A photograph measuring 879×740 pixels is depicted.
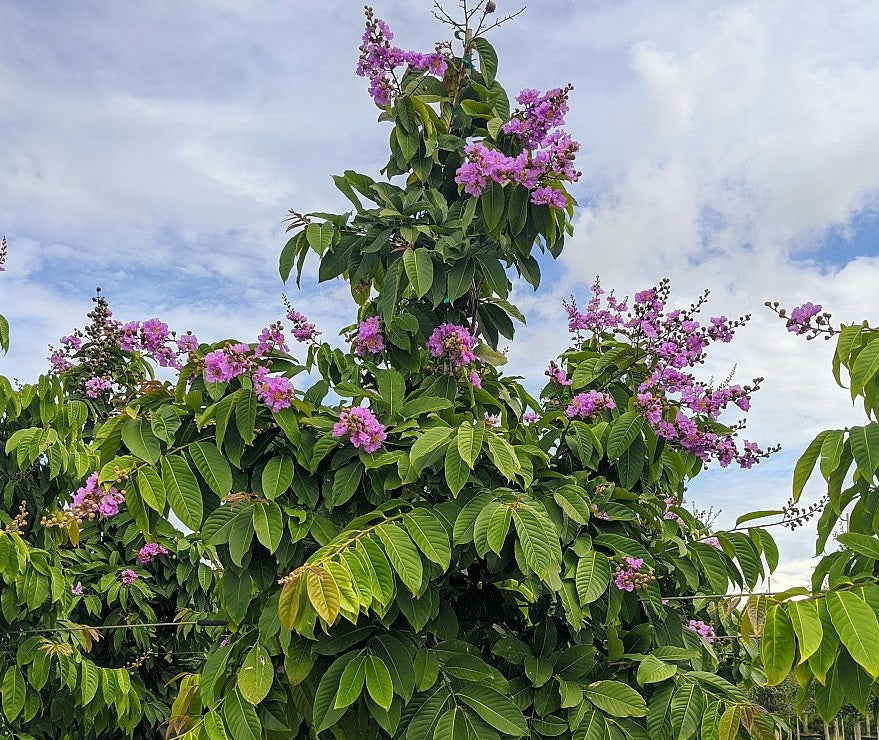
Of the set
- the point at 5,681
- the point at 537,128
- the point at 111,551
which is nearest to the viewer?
the point at 537,128

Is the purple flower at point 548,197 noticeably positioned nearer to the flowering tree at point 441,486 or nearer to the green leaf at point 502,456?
the flowering tree at point 441,486

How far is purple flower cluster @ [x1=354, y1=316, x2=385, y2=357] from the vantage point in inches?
102

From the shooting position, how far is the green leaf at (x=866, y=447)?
6.56 feet

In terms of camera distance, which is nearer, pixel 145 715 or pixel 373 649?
pixel 373 649

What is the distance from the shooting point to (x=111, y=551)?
4.79 metres

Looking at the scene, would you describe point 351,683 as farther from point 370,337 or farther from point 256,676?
point 370,337

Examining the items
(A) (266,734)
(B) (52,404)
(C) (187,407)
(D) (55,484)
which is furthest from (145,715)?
(C) (187,407)

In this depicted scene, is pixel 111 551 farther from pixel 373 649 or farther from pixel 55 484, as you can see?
pixel 373 649

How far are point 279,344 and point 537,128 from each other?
3.60 ft

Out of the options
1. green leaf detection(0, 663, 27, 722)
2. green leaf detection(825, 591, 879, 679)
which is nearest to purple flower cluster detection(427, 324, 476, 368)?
green leaf detection(825, 591, 879, 679)

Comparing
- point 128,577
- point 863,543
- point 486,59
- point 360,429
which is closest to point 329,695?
point 360,429

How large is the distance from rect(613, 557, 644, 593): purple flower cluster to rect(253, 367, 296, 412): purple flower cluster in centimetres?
100

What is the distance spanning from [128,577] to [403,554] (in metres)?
3.24

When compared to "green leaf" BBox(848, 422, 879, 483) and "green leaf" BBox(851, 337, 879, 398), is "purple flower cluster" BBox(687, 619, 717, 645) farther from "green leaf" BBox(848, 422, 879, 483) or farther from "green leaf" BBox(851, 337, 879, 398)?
"green leaf" BBox(851, 337, 879, 398)
